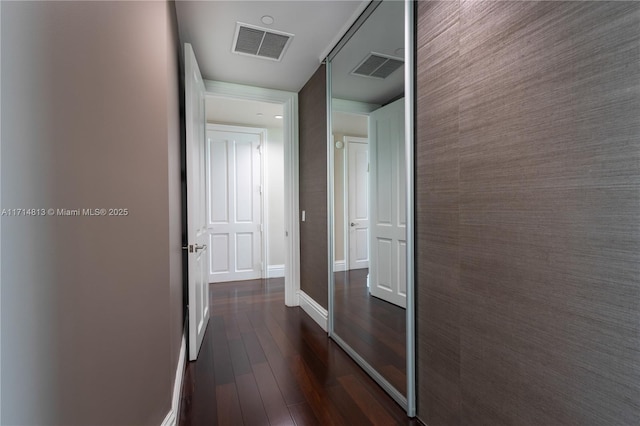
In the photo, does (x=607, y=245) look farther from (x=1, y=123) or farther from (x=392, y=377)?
(x=1, y=123)

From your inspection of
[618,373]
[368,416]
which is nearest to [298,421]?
[368,416]

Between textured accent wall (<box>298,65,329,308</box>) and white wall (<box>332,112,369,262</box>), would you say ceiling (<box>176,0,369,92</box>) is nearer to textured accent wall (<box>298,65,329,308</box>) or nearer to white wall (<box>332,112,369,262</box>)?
textured accent wall (<box>298,65,329,308</box>)

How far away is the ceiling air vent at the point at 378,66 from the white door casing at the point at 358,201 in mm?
442

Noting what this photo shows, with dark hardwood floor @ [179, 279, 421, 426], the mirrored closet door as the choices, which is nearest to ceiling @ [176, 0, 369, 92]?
the mirrored closet door

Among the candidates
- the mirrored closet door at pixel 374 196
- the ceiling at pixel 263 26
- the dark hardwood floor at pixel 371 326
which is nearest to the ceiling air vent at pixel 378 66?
the mirrored closet door at pixel 374 196

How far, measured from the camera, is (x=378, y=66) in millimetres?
1912

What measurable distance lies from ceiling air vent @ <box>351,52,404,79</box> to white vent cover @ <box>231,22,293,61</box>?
64 cm

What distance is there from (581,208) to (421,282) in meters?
0.79

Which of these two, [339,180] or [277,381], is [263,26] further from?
[277,381]

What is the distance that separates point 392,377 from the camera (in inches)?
71.0

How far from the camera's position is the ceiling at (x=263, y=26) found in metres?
1.93

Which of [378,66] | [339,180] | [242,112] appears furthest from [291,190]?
[378,66]

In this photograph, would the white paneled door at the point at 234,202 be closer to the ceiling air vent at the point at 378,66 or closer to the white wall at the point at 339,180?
the white wall at the point at 339,180

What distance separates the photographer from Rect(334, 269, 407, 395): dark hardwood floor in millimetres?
1758
